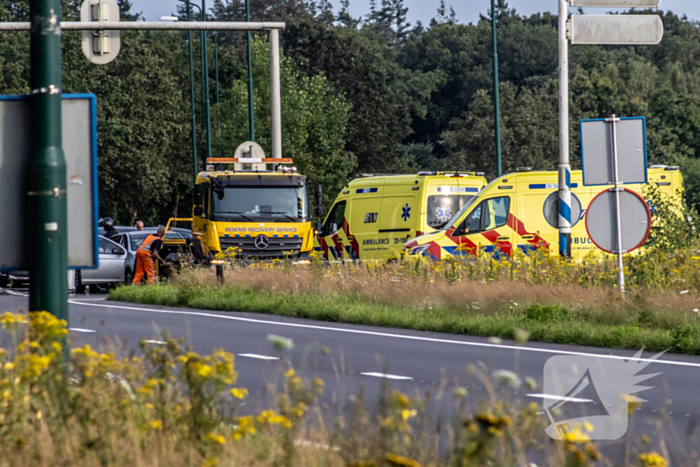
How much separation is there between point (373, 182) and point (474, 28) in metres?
83.8

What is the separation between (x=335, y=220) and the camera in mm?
25266

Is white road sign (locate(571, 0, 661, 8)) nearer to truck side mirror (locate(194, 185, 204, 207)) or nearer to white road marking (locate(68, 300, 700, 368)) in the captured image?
white road marking (locate(68, 300, 700, 368))

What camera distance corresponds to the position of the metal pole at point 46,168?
543 cm

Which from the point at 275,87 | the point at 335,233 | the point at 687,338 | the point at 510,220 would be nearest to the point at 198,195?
the point at 275,87

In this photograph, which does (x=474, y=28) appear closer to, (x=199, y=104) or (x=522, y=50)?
(x=522, y=50)

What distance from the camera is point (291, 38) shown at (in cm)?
6500

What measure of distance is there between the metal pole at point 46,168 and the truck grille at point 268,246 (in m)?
19.3

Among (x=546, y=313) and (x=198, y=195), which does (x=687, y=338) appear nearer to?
(x=546, y=313)

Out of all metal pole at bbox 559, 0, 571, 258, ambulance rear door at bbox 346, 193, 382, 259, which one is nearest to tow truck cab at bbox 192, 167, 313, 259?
ambulance rear door at bbox 346, 193, 382, 259

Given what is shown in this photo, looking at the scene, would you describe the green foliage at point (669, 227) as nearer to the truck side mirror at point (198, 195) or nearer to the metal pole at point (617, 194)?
the metal pole at point (617, 194)

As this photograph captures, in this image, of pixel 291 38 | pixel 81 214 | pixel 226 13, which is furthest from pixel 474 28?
pixel 81 214

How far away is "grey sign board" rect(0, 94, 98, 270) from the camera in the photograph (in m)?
5.56

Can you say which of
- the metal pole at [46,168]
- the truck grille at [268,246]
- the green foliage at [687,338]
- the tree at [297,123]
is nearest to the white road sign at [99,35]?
the truck grille at [268,246]

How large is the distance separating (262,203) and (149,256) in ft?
9.44
